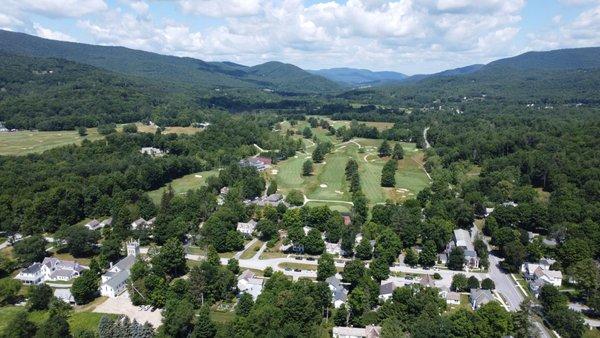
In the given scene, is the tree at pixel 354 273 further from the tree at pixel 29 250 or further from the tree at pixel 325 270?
the tree at pixel 29 250

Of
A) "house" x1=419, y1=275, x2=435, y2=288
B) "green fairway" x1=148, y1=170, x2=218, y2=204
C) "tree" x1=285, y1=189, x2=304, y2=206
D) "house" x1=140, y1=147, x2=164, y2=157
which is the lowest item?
"green fairway" x1=148, y1=170, x2=218, y2=204

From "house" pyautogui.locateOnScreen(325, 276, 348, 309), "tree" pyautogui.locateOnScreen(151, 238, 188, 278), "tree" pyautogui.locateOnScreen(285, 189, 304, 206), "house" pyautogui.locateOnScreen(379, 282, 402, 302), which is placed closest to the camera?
"house" pyautogui.locateOnScreen(325, 276, 348, 309)

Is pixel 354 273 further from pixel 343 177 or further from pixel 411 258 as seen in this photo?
pixel 343 177

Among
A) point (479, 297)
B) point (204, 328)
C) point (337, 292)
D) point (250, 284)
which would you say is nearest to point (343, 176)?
point (250, 284)

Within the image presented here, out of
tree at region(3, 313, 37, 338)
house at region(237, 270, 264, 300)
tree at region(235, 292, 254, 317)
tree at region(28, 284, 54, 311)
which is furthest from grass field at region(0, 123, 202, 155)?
tree at region(235, 292, 254, 317)

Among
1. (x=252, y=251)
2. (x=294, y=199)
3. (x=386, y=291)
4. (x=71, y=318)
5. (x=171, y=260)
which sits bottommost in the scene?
(x=71, y=318)

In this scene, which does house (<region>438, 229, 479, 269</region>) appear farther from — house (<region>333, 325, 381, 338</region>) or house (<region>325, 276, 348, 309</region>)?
house (<region>333, 325, 381, 338</region>)

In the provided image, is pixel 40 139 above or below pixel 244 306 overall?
below
